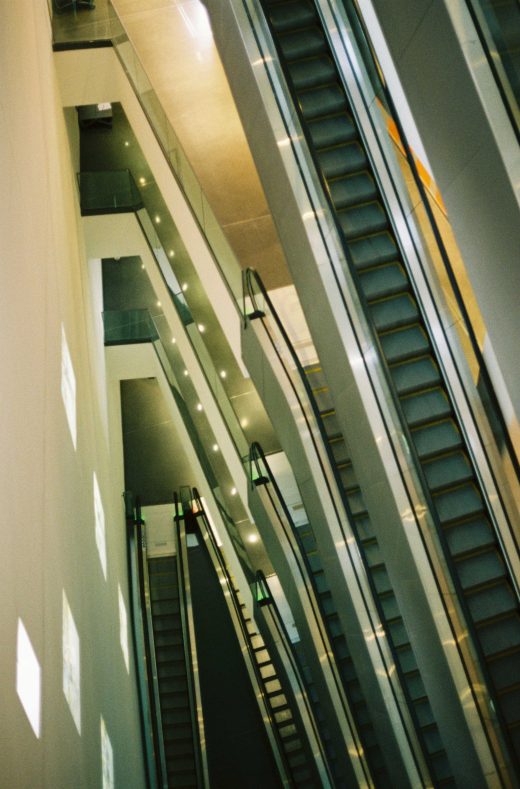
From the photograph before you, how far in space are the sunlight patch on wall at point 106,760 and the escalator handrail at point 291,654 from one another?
3.62 metres

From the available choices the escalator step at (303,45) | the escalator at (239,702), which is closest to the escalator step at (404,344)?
the escalator step at (303,45)

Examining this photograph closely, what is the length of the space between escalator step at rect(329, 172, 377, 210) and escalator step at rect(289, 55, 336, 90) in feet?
4.12

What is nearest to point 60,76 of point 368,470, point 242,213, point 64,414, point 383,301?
point 242,213

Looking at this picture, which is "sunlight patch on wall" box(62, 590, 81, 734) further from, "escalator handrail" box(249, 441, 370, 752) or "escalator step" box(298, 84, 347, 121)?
"escalator step" box(298, 84, 347, 121)

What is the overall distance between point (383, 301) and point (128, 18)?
8.75 metres

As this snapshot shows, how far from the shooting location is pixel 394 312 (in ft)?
21.8

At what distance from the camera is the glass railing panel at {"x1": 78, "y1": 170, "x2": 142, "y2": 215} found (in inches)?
536

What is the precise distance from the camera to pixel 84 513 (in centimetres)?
812

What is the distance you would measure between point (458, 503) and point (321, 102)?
4.31 meters

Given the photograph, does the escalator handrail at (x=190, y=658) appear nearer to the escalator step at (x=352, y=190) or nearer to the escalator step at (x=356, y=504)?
the escalator step at (x=356, y=504)

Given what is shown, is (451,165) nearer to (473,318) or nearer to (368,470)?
(473,318)

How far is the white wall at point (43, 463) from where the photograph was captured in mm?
4113

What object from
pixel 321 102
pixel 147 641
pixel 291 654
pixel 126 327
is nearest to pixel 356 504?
pixel 321 102

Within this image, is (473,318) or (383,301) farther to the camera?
(383,301)
